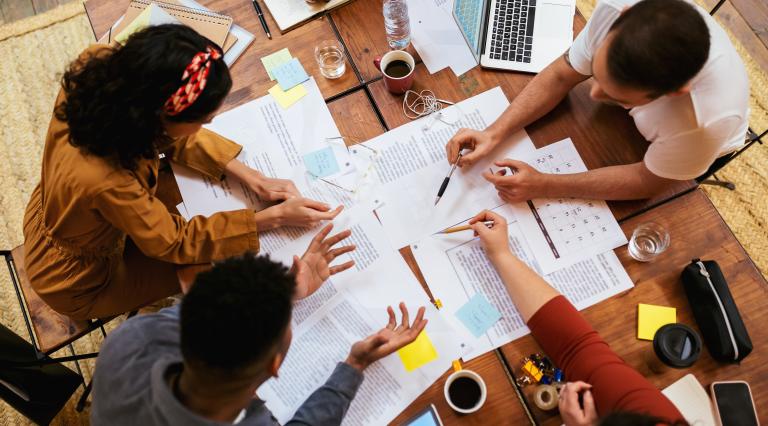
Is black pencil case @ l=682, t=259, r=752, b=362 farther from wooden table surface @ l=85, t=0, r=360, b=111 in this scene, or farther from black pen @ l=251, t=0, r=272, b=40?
black pen @ l=251, t=0, r=272, b=40

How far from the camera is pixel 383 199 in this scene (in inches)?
52.4

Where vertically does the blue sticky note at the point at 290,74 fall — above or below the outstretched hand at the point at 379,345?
above

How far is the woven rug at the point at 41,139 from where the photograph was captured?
2.07m

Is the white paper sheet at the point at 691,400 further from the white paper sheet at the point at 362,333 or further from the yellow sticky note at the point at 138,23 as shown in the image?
the yellow sticky note at the point at 138,23

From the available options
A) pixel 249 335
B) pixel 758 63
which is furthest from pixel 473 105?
pixel 758 63

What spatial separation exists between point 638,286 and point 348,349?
0.71 meters

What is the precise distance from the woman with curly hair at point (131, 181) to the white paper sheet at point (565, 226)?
524mm

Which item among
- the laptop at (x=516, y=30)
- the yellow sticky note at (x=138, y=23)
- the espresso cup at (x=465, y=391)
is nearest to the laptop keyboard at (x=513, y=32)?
the laptop at (x=516, y=30)

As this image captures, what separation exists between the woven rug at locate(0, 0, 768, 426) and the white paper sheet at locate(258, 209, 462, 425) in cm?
118

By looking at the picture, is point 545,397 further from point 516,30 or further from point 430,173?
point 516,30

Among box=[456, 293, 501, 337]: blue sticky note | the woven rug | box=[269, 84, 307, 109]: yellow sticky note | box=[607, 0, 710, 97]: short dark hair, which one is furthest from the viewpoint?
the woven rug

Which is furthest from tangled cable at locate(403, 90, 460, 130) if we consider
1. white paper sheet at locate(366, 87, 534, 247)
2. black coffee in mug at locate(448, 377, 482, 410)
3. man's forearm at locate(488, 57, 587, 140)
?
black coffee in mug at locate(448, 377, 482, 410)

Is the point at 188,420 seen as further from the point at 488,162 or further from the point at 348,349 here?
the point at 488,162

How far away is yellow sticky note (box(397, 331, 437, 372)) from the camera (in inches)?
46.7
